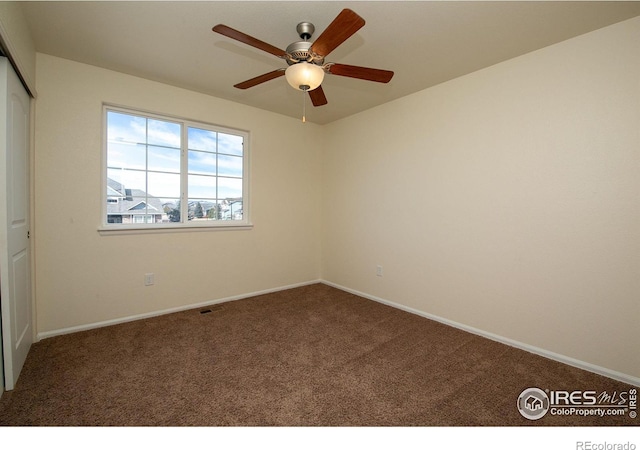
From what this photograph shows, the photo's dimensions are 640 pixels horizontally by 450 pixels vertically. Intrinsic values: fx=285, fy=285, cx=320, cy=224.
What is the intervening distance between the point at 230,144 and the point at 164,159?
2.73ft

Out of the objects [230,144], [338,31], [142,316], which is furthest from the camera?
[230,144]

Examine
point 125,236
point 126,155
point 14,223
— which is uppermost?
point 126,155

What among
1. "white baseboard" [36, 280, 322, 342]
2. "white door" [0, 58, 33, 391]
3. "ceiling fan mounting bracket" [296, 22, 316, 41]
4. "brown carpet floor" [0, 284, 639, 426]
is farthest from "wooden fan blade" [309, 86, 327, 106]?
"white baseboard" [36, 280, 322, 342]

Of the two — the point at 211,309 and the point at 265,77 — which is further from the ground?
the point at 265,77

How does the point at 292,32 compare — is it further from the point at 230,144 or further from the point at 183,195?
the point at 183,195

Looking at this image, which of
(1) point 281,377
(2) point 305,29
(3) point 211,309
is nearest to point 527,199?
(2) point 305,29

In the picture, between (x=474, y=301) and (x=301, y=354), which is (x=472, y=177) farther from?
(x=301, y=354)

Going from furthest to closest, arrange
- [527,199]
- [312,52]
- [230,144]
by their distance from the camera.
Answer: [230,144], [527,199], [312,52]

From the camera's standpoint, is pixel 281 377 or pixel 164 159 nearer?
pixel 281 377

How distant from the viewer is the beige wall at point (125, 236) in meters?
2.54

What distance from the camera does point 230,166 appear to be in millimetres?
3717

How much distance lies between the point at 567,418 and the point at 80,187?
408 centimetres

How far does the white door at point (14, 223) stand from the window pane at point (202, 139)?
4.53 feet
